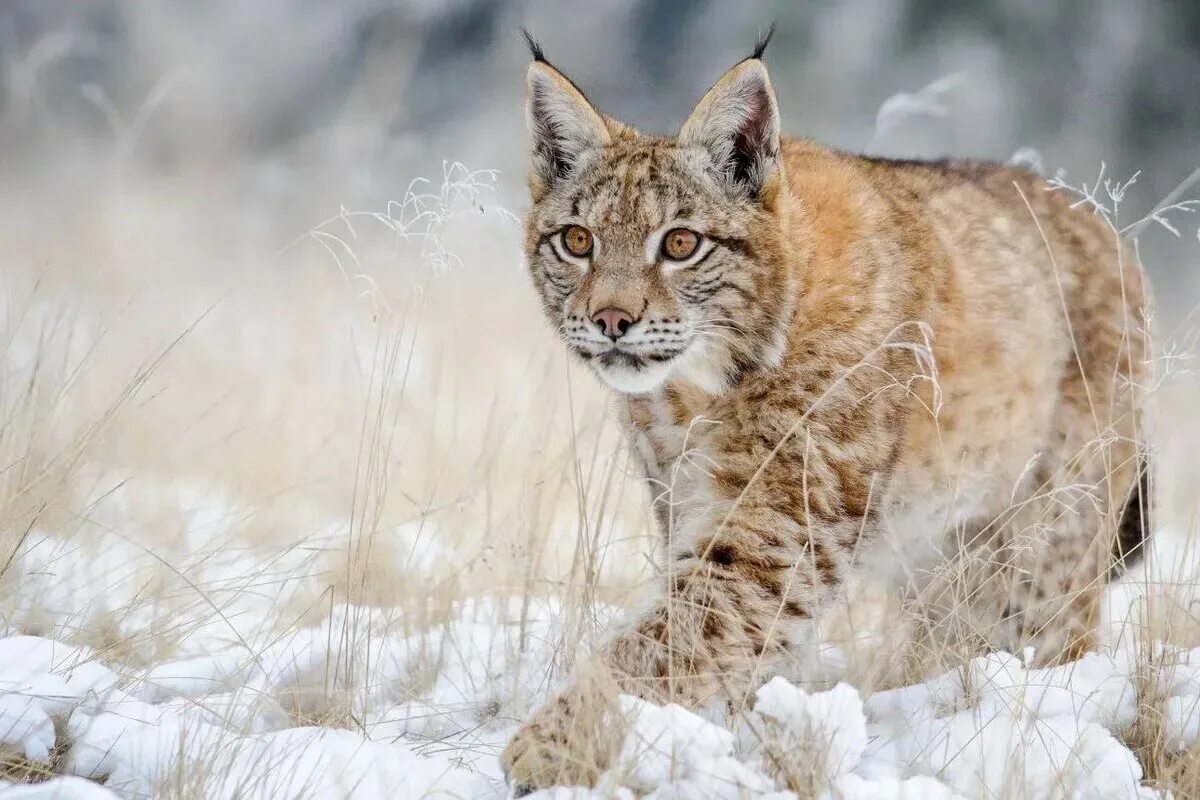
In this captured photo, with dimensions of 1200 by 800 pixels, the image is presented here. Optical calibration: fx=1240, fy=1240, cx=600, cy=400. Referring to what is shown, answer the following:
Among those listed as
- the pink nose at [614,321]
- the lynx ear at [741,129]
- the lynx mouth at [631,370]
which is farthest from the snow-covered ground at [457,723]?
the lynx ear at [741,129]

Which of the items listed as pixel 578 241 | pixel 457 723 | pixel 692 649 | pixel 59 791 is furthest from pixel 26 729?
pixel 578 241

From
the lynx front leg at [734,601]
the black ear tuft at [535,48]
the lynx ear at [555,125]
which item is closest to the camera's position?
the lynx front leg at [734,601]

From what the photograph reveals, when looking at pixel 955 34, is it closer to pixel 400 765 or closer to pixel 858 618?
pixel 858 618

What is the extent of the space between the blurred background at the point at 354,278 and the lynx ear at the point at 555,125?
152 millimetres

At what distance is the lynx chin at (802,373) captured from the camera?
3.67 metres

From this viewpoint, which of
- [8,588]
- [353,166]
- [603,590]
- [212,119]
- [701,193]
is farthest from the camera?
[353,166]

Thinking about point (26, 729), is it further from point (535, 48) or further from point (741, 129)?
point (741, 129)

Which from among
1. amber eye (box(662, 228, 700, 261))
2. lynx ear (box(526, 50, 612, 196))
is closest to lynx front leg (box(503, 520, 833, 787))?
amber eye (box(662, 228, 700, 261))

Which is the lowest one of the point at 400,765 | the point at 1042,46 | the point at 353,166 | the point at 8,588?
the point at 400,765

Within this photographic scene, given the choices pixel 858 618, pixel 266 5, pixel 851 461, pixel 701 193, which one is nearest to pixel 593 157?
pixel 701 193

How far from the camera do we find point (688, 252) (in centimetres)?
405

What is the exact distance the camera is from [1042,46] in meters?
9.76

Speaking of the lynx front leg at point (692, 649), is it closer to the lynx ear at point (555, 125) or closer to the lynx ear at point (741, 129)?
the lynx ear at point (741, 129)

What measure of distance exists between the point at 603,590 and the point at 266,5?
266 inches
